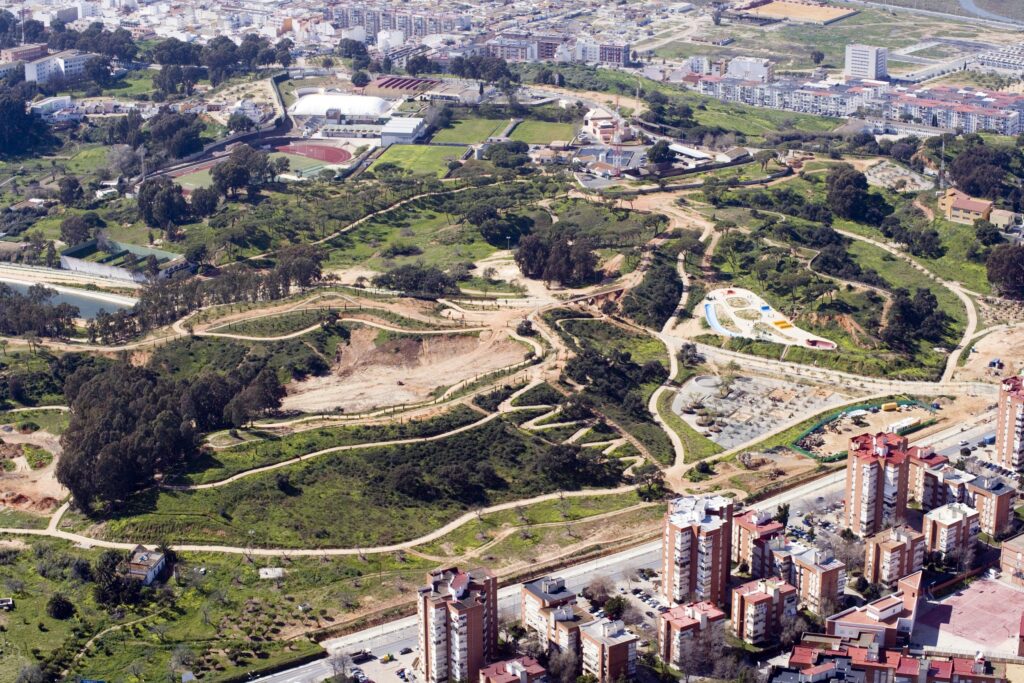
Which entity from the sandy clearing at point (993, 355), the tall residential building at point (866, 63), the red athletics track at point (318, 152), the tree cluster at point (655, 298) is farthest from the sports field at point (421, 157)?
the tall residential building at point (866, 63)

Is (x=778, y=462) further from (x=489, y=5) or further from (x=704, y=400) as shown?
(x=489, y=5)

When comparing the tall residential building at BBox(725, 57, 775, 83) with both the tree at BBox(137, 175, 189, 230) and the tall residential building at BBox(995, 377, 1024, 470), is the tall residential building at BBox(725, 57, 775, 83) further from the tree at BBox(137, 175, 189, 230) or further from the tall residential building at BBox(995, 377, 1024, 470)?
the tall residential building at BBox(995, 377, 1024, 470)

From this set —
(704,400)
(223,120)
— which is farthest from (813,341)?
(223,120)

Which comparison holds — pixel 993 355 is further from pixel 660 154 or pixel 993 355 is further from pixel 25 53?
pixel 25 53

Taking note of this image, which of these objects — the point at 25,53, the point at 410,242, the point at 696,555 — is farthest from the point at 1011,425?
the point at 25,53

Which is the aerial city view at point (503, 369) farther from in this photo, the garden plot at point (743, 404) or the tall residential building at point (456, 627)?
the garden plot at point (743, 404)

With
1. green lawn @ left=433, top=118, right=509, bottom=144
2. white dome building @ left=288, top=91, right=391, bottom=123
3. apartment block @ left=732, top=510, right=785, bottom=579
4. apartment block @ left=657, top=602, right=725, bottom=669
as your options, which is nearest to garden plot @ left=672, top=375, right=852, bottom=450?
apartment block @ left=732, top=510, right=785, bottom=579
